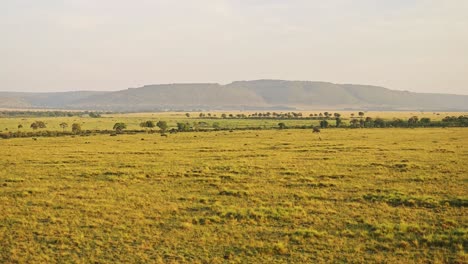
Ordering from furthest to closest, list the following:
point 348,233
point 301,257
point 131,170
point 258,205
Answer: point 131,170
point 258,205
point 348,233
point 301,257

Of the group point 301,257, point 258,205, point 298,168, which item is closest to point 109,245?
point 301,257

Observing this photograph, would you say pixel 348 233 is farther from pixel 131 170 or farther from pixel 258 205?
pixel 131 170

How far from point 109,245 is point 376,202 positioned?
13203 mm

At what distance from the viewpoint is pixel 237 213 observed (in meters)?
19.6

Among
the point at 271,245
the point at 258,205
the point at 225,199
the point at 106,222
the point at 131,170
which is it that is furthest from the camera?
the point at 131,170

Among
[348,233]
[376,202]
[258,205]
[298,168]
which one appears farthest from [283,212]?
[298,168]

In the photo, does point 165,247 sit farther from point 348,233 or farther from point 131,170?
point 131,170

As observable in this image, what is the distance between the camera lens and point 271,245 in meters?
15.1

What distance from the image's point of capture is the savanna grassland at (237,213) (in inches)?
575

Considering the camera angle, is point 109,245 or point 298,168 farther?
point 298,168

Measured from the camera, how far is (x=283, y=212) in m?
19.5

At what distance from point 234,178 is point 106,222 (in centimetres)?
1260

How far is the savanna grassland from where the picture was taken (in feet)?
47.9

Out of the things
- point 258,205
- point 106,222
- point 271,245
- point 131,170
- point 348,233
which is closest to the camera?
point 271,245
